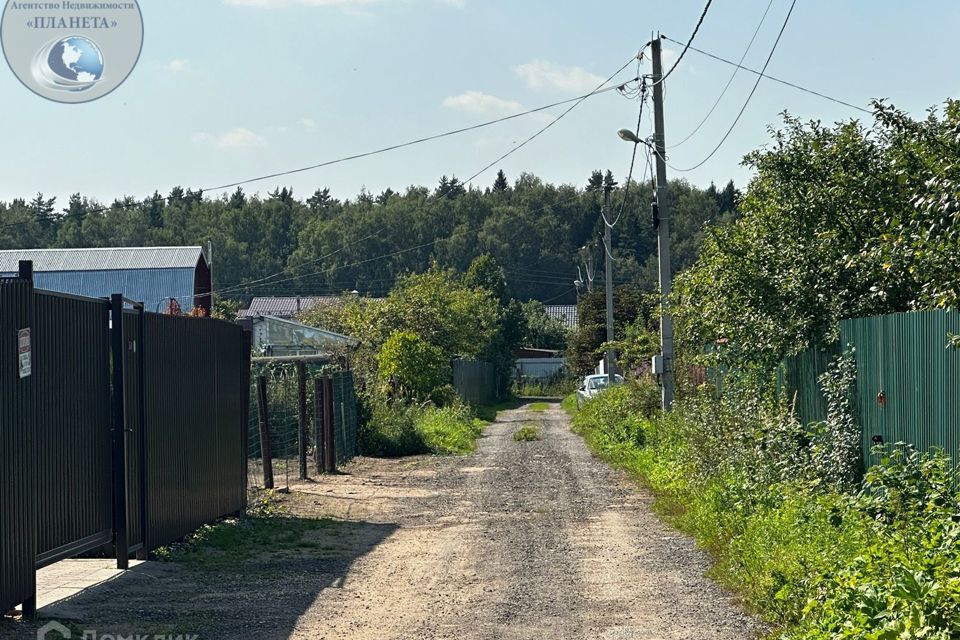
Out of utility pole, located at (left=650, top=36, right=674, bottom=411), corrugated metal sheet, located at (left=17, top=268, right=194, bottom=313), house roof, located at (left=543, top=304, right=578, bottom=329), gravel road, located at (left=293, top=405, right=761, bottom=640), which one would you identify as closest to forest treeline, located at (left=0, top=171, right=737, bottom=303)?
house roof, located at (left=543, top=304, right=578, bottom=329)

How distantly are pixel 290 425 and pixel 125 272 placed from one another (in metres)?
28.6

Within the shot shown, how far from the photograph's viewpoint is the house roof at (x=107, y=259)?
4388 cm

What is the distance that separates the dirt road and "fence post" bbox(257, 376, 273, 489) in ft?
1.53

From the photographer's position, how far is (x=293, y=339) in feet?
108

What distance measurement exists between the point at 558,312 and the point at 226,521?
90.0 m

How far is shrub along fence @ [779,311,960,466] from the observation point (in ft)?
26.6

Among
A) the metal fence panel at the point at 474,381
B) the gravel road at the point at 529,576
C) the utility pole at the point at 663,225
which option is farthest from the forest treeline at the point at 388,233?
the gravel road at the point at 529,576

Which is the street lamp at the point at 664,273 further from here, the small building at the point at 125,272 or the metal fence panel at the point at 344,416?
the small building at the point at 125,272

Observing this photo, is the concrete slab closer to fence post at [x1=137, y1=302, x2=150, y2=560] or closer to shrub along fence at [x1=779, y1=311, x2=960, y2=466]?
fence post at [x1=137, y1=302, x2=150, y2=560]

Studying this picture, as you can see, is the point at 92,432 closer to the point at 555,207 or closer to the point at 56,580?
the point at 56,580

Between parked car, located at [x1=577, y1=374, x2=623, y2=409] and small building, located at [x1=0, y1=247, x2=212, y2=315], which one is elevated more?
small building, located at [x1=0, y1=247, x2=212, y2=315]

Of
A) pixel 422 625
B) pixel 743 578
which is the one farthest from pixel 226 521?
pixel 743 578

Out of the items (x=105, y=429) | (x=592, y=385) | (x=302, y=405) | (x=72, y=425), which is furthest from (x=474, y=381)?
(x=72, y=425)

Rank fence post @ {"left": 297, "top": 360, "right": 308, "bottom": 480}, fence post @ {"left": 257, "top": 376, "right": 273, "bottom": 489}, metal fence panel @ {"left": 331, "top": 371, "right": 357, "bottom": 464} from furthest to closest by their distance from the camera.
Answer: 1. metal fence panel @ {"left": 331, "top": 371, "right": 357, "bottom": 464}
2. fence post @ {"left": 297, "top": 360, "right": 308, "bottom": 480}
3. fence post @ {"left": 257, "top": 376, "right": 273, "bottom": 489}
